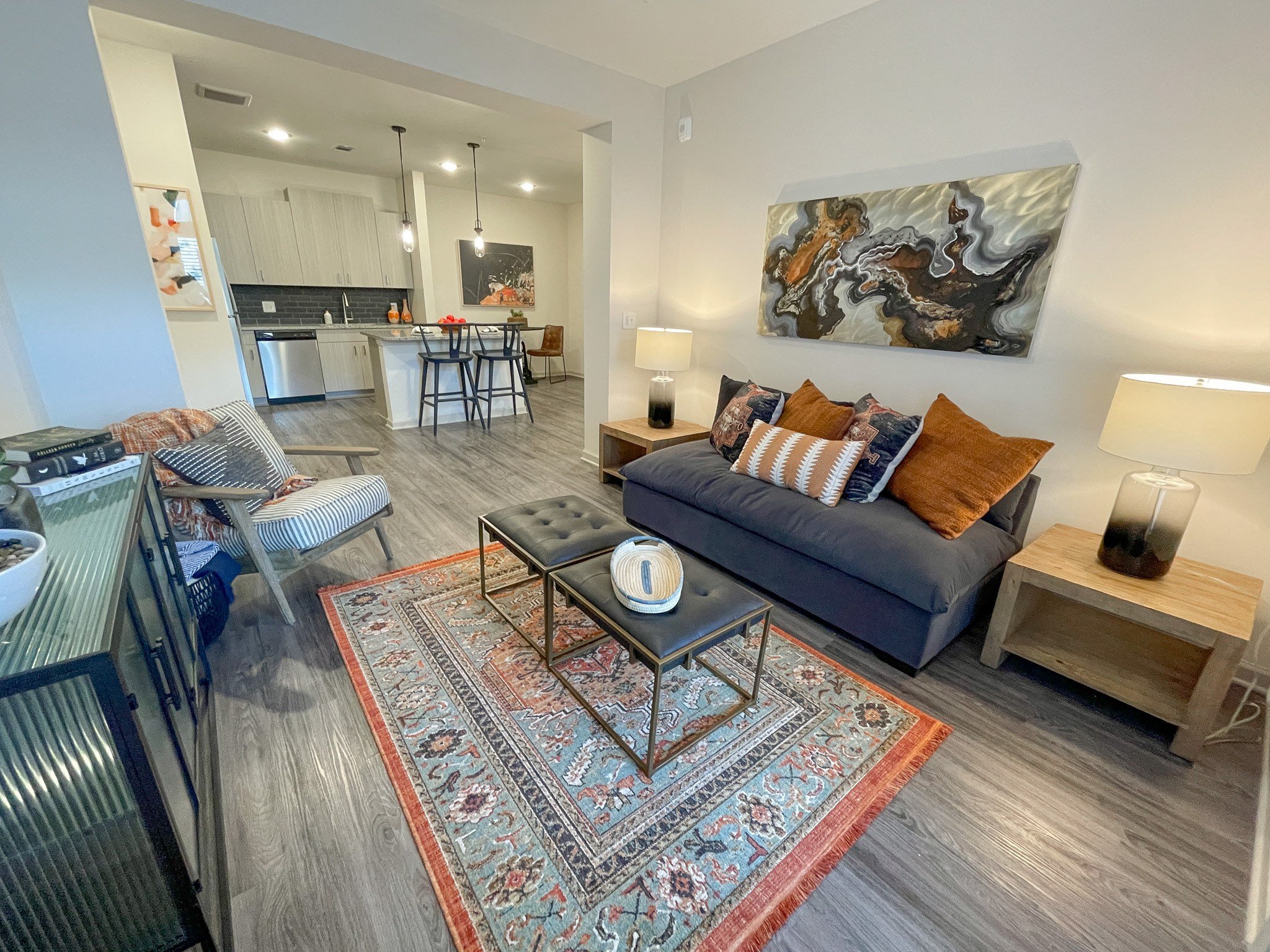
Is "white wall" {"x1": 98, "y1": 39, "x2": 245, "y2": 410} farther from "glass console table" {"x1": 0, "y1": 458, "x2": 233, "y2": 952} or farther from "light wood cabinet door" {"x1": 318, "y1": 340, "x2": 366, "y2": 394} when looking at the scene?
"glass console table" {"x1": 0, "y1": 458, "x2": 233, "y2": 952}

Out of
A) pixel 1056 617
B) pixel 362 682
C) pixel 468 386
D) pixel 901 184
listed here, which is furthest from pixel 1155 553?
pixel 468 386

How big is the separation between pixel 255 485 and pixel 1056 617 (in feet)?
10.8

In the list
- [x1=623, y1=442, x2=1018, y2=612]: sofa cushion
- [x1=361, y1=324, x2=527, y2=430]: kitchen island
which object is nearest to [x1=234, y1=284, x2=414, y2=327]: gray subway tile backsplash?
[x1=361, y1=324, x2=527, y2=430]: kitchen island

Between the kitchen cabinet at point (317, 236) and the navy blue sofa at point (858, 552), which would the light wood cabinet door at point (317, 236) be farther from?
the navy blue sofa at point (858, 552)

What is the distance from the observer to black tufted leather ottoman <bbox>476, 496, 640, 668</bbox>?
5.90 feet

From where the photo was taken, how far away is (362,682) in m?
1.76

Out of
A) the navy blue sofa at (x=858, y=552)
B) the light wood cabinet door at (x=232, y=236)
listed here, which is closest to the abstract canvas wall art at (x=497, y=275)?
the light wood cabinet door at (x=232, y=236)

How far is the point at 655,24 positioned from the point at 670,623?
3.01 meters

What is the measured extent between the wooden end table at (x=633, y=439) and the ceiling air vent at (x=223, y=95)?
364cm

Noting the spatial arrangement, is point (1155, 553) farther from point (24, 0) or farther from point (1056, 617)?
point (24, 0)

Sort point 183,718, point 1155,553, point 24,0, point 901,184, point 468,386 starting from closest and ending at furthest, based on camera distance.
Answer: point 183,718 < point 1155,553 < point 24,0 < point 901,184 < point 468,386

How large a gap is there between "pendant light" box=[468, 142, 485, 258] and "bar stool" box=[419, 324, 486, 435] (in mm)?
1199

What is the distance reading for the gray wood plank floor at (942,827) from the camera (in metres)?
1.12

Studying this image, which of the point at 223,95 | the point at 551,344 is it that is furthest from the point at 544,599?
the point at 551,344
